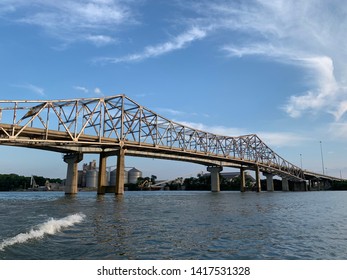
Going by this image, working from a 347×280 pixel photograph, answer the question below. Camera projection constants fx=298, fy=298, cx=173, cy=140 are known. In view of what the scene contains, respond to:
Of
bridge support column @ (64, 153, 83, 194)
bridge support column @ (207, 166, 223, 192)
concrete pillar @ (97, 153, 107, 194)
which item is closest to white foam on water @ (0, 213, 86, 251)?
concrete pillar @ (97, 153, 107, 194)

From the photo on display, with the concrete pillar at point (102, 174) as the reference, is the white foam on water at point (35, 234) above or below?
below

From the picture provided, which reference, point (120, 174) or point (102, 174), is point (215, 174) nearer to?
point (102, 174)

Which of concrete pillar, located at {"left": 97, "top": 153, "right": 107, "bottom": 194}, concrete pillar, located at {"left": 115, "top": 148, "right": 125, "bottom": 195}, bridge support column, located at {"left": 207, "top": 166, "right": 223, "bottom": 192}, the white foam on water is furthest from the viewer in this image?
bridge support column, located at {"left": 207, "top": 166, "right": 223, "bottom": 192}

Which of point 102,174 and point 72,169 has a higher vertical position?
point 72,169

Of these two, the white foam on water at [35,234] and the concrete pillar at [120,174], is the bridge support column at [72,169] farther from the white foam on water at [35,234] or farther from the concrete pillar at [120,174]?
the white foam on water at [35,234]

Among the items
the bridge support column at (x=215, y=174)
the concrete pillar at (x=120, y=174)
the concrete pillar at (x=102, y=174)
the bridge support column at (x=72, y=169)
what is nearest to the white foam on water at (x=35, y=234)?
the concrete pillar at (x=120, y=174)

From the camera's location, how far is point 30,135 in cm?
6594

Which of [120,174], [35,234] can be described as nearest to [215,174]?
[120,174]

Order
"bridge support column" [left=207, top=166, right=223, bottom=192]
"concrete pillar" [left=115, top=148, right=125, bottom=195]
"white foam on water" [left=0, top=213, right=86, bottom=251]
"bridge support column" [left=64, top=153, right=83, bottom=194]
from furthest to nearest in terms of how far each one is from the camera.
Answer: "bridge support column" [left=207, top=166, right=223, bottom=192] < "bridge support column" [left=64, top=153, right=83, bottom=194] < "concrete pillar" [left=115, top=148, right=125, bottom=195] < "white foam on water" [left=0, top=213, right=86, bottom=251]

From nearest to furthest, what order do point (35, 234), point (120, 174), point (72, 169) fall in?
point (35, 234) < point (120, 174) < point (72, 169)

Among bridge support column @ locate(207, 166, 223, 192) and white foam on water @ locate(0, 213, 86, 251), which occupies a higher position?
bridge support column @ locate(207, 166, 223, 192)

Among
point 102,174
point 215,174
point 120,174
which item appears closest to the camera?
point 120,174

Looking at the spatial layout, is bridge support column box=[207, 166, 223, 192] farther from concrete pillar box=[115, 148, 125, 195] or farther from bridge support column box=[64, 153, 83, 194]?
bridge support column box=[64, 153, 83, 194]
